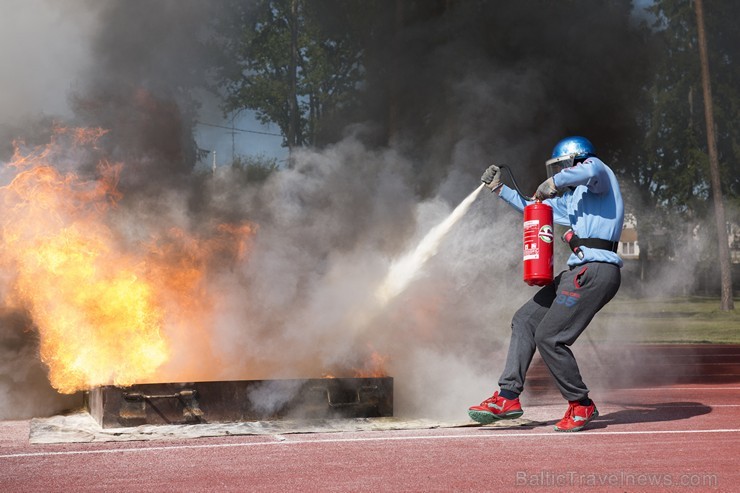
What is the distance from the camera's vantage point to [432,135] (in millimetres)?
13711

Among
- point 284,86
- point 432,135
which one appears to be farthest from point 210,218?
point 284,86

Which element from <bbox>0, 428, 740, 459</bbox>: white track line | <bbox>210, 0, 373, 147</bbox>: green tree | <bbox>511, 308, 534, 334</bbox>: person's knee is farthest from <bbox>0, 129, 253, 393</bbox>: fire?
<bbox>210, 0, 373, 147</bbox>: green tree

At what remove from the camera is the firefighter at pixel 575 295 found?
23.2 feet

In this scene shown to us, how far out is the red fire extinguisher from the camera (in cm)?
723

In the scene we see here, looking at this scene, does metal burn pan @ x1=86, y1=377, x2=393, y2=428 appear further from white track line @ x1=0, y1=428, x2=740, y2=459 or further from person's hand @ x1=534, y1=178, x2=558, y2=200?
person's hand @ x1=534, y1=178, x2=558, y2=200

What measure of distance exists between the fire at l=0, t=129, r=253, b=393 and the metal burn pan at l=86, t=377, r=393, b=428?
1.42 ft

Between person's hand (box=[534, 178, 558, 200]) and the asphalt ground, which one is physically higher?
person's hand (box=[534, 178, 558, 200])

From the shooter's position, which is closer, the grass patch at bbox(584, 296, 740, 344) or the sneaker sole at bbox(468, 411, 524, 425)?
the sneaker sole at bbox(468, 411, 524, 425)

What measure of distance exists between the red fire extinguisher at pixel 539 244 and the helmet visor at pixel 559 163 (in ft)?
1.28

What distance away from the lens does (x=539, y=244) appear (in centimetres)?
723

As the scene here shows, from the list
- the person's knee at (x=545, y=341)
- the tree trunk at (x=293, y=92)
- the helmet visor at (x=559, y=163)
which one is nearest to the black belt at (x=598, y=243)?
the helmet visor at (x=559, y=163)

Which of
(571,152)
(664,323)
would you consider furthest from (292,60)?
(664,323)

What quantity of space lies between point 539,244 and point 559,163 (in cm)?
78

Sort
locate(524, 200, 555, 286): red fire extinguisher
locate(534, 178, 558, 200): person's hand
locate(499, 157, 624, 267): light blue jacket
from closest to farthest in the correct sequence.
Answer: locate(499, 157, 624, 267): light blue jacket < locate(534, 178, 558, 200): person's hand < locate(524, 200, 555, 286): red fire extinguisher
